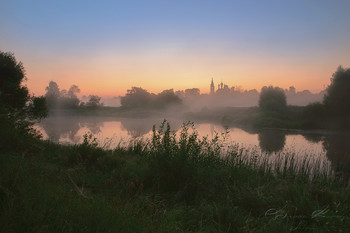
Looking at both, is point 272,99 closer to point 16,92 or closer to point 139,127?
point 139,127

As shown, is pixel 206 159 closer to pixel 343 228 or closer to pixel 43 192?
pixel 343 228

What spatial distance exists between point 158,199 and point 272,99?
164 feet

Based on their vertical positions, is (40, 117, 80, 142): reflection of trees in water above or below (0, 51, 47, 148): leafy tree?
below

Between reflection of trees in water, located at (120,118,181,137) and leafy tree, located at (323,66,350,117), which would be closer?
reflection of trees in water, located at (120,118,181,137)

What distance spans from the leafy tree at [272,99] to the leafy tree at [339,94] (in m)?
12.2

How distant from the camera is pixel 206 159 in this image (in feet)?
23.8

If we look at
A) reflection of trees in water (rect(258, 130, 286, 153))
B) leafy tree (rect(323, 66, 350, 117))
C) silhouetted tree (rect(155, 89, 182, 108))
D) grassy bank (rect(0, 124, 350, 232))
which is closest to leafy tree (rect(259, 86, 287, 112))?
leafy tree (rect(323, 66, 350, 117))

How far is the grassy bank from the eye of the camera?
2588 mm

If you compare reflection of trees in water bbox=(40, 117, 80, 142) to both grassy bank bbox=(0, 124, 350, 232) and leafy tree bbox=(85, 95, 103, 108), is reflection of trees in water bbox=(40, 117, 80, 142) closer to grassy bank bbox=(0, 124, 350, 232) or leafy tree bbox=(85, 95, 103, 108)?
grassy bank bbox=(0, 124, 350, 232)

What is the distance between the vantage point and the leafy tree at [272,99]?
47594 mm

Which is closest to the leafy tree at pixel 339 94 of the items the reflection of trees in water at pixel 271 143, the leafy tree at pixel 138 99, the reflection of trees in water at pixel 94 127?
the reflection of trees in water at pixel 271 143

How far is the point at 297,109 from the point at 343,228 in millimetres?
50125

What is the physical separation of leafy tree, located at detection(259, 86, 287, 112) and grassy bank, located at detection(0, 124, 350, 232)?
42.0 meters

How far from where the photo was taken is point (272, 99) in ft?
161
